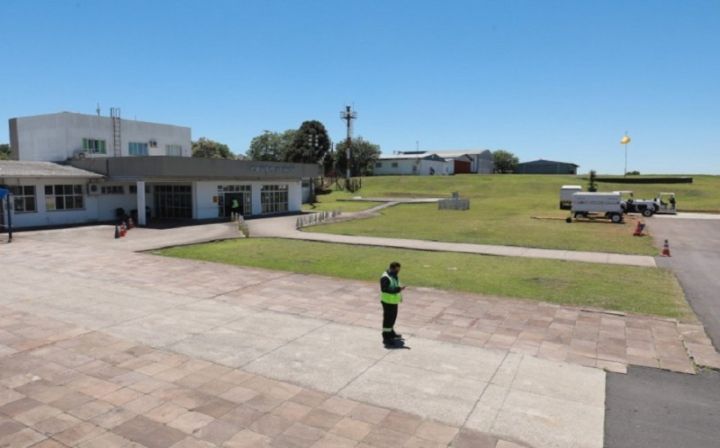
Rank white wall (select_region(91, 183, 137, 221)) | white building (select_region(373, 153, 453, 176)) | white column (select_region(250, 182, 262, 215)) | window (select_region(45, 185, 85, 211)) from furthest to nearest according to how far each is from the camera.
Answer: white building (select_region(373, 153, 453, 176))
white column (select_region(250, 182, 262, 215))
white wall (select_region(91, 183, 137, 221))
window (select_region(45, 185, 85, 211))

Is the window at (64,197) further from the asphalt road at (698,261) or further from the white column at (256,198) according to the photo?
the asphalt road at (698,261)

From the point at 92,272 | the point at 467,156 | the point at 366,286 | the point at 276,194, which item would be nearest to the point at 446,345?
the point at 366,286

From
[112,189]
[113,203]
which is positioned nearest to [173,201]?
[113,203]

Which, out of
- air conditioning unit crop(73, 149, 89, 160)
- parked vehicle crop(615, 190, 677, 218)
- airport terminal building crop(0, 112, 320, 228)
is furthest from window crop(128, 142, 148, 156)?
parked vehicle crop(615, 190, 677, 218)

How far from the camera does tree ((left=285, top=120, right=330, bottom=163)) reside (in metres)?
86.6

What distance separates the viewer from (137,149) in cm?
4372

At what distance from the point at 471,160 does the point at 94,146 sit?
83244 millimetres

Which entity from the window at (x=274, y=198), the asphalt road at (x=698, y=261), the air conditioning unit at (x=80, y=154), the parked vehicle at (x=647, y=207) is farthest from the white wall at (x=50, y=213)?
the parked vehicle at (x=647, y=207)

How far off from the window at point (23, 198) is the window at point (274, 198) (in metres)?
16.6

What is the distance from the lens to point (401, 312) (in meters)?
11.8

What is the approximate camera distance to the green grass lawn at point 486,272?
43.9 ft

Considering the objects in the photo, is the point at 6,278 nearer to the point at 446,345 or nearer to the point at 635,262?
the point at 446,345

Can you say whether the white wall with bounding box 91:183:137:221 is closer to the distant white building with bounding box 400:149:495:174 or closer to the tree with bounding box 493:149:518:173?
the distant white building with bounding box 400:149:495:174

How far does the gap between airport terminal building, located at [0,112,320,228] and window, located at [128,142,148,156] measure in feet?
0.29
